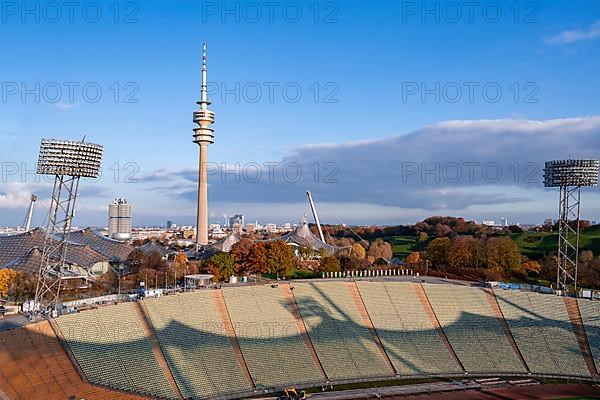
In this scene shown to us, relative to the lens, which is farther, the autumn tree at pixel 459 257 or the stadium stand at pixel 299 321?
the autumn tree at pixel 459 257

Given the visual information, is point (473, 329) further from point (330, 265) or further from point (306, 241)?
point (306, 241)

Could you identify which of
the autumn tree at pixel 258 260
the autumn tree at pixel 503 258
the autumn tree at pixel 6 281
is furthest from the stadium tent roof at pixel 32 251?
the autumn tree at pixel 503 258

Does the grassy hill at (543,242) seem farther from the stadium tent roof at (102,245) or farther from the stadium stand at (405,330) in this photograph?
the stadium tent roof at (102,245)

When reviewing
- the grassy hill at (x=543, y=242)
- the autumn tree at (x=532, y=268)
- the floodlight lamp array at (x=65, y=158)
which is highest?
the floodlight lamp array at (x=65, y=158)

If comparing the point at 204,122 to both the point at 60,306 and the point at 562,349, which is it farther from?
the point at 562,349

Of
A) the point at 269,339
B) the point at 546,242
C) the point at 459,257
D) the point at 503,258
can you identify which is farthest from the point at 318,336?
the point at 546,242

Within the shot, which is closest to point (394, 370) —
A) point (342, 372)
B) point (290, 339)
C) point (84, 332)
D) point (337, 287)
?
point (342, 372)

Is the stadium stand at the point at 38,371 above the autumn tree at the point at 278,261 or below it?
below
